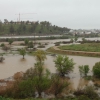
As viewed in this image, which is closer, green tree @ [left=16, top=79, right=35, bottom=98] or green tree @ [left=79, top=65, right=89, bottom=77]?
green tree @ [left=16, top=79, right=35, bottom=98]

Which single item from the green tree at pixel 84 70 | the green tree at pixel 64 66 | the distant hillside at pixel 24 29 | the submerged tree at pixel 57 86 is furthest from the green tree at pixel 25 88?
the distant hillside at pixel 24 29

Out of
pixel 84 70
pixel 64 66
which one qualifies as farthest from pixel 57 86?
pixel 84 70

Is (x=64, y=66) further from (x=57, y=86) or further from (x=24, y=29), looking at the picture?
(x=24, y=29)

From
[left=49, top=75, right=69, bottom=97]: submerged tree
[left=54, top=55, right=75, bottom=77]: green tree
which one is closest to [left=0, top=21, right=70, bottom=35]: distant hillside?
[left=54, top=55, right=75, bottom=77]: green tree

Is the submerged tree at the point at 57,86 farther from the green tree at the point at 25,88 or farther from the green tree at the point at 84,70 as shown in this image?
the green tree at the point at 84,70

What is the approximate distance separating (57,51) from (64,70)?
16728 millimetres

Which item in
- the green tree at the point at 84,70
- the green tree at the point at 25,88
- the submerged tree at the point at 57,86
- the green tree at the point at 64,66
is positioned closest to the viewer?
the green tree at the point at 25,88

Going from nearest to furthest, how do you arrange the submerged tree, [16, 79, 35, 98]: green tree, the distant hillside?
[16, 79, 35, 98]: green tree → the submerged tree → the distant hillside

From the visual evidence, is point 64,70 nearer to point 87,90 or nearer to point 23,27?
point 87,90

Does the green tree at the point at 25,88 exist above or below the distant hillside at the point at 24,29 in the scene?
below

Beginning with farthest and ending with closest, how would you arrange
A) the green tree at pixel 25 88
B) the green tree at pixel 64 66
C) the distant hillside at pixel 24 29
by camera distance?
the distant hillside at pixel 24 29, the green tree at pixel 64 66, the green tree at pixel 25 88

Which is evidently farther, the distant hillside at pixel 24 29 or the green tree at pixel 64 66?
the distant hillside at pixel 24 29

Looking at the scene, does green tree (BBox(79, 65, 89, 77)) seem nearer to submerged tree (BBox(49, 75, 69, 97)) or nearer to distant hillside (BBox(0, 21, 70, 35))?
submerged tree (BBox(49, 75, 69, 97))

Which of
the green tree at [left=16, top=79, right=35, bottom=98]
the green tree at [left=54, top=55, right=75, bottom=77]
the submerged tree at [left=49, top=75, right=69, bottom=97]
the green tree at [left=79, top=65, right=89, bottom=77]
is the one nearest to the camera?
the green tree at [left=16, top=79, right=35, bottom=98]
